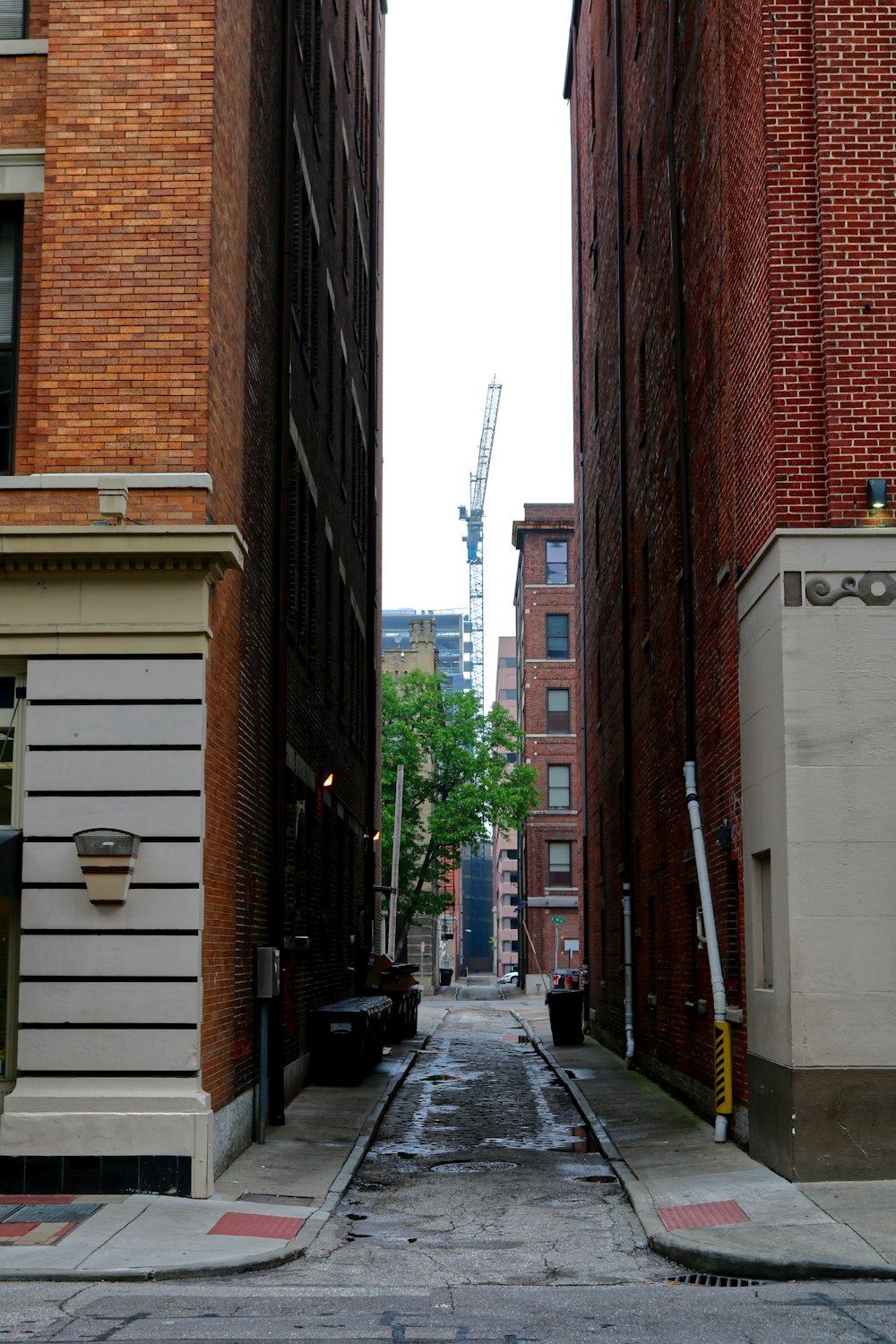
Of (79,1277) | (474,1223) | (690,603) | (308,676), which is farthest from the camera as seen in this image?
(308,676)

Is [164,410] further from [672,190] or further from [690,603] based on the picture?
[672,190]

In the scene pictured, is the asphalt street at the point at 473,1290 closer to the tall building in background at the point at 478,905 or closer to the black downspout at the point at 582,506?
the black downspout at the point at 582,506

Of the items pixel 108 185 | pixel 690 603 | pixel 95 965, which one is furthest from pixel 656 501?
pixel 95 965

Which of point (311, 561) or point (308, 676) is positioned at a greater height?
point (311, 561)

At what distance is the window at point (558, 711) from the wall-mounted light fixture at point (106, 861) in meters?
59.8

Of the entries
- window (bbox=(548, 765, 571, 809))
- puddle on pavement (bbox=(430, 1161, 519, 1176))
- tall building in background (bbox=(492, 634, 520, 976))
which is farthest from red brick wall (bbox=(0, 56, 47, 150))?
tall building in background (bbox=(492, 634, 520, 976))

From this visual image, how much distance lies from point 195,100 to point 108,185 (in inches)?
42.1

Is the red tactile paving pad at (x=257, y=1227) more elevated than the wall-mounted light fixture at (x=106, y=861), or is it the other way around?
the wall-mounted light fixture at (x=106, y=861)

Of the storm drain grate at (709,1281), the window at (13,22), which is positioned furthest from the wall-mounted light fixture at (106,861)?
the window at (13,22)

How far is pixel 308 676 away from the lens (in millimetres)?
21734

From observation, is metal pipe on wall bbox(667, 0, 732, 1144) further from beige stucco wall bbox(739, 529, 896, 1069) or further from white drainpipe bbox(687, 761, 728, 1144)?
beige stucco wall bbox(739, 529, 896, 1069)

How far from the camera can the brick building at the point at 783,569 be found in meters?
12.3

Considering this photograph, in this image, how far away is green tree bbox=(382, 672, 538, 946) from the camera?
59125 millimetres

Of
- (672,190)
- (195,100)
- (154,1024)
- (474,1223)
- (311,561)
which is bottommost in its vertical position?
(474,1223)
